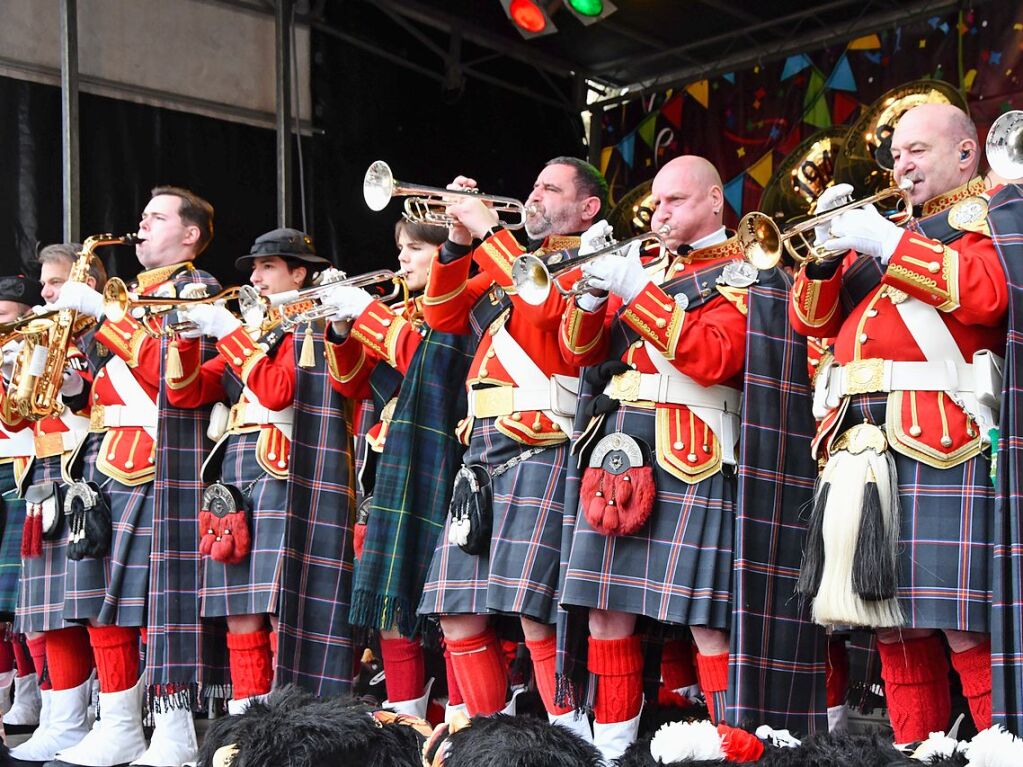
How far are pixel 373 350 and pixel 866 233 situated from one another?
6.08ft

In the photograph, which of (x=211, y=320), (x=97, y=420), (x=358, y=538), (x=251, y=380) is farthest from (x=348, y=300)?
(x=97, y=420)

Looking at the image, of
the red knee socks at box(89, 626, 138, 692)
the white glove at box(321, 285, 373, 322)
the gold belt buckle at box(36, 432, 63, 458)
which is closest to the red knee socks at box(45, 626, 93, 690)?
the red knee socks at box(89, 626, 138, 692)

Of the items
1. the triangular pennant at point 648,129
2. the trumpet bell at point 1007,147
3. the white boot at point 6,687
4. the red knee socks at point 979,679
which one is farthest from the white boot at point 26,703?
the triangular pennant at point 648,129

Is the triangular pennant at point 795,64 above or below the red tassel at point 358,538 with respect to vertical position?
above

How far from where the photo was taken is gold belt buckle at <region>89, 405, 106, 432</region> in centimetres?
519

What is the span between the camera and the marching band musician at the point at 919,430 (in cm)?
318

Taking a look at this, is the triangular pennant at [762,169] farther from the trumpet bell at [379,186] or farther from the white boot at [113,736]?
the white boot at [113,736]

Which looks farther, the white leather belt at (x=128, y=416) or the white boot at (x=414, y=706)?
the white leather belt at (x=128, y=416)

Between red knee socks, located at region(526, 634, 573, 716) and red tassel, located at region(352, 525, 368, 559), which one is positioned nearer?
red knee socks, located at region(526, 634, 573, 716)

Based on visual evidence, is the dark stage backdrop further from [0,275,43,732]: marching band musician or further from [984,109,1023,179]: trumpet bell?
[984,109,1023,179]: trumpet bell

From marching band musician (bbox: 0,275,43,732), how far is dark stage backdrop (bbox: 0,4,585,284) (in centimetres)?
71

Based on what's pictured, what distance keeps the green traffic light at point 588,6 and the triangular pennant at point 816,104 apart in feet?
6.70

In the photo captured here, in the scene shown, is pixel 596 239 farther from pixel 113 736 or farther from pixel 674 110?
pixel 674 110

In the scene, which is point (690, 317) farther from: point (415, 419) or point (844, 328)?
point (415, 419)
